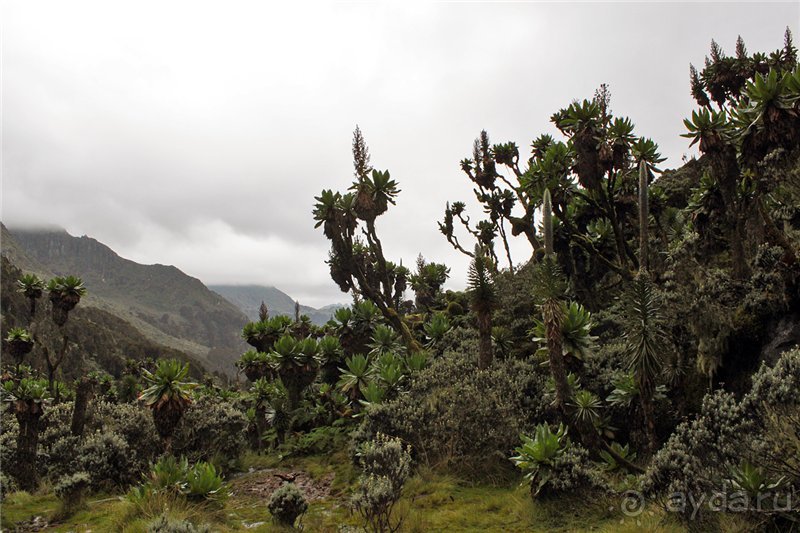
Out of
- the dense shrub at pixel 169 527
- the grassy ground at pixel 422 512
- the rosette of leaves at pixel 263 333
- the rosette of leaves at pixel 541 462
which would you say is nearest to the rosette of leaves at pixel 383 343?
the rosette of leaves at pixel 263 333

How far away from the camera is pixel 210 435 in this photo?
1686 cm

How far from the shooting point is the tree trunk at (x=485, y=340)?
51.7 feet

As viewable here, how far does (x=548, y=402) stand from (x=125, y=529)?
1136 cm

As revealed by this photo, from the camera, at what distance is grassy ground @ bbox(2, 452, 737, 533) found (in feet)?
28.9

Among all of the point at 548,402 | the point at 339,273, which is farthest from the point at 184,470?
the point at 339,273

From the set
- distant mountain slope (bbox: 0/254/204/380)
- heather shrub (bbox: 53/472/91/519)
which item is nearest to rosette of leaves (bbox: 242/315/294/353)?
heather shrub (bbox: 53/472/91/519)

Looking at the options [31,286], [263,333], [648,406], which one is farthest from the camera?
[263,333]

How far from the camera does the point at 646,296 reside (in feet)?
33.8

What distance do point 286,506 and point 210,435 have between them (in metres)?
8.92

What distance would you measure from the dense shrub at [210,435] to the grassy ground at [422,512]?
3.36 m

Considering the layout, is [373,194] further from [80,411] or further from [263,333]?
[80,411]

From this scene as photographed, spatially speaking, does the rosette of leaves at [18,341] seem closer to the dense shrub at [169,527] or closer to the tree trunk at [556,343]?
the dense shrub at [169,527]

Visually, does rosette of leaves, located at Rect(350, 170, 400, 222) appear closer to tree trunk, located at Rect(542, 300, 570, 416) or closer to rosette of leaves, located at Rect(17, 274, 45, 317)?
tree trunk, located at Rect(542, 300, 570, 416)

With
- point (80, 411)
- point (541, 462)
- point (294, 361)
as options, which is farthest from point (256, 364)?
point (541, 462)
